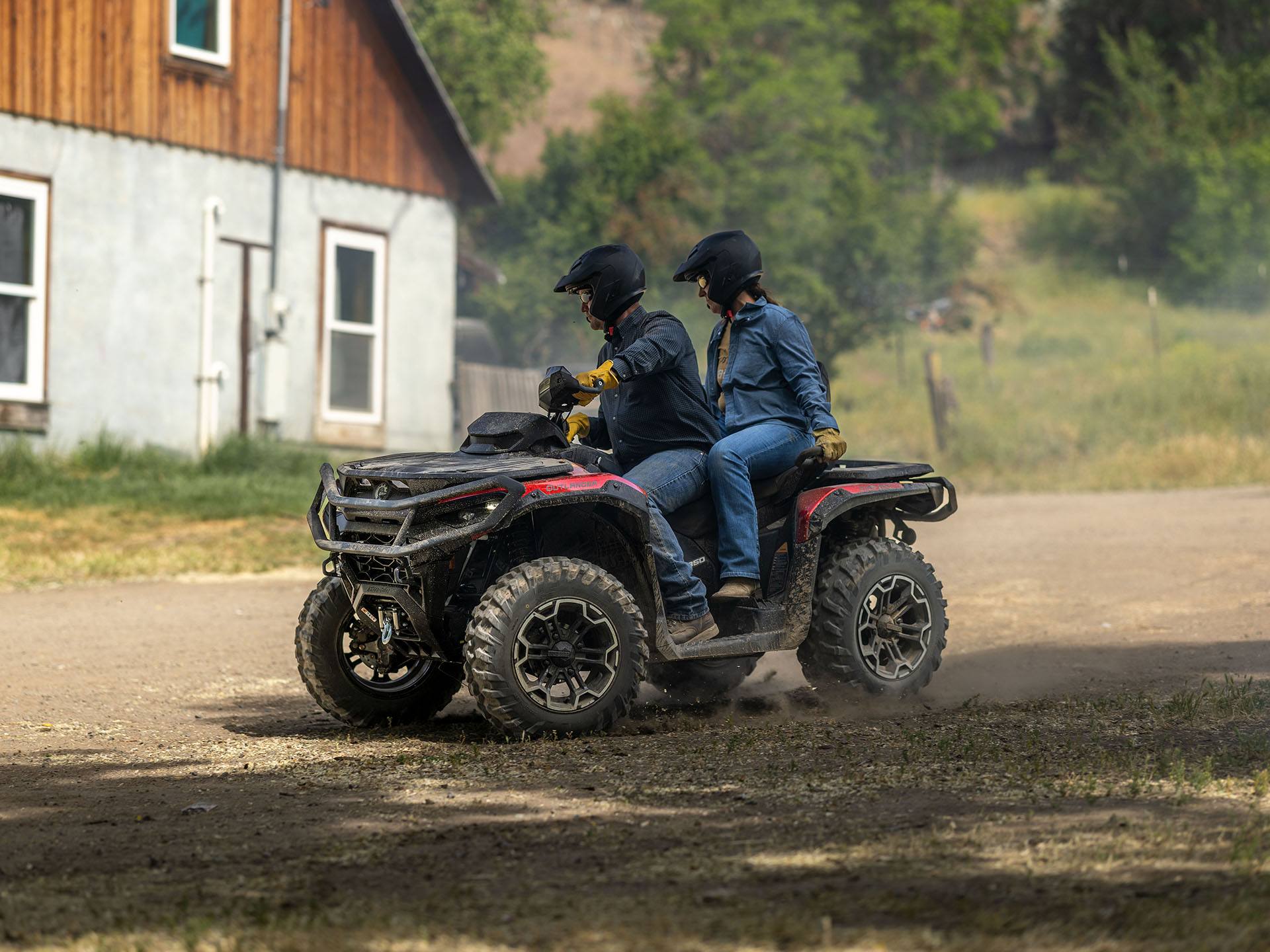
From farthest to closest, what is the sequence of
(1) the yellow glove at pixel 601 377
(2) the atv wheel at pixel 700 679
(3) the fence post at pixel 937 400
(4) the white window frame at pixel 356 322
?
1. (3) the fence post at pixel 937 400
2. (4) the white window frame at pixel 356 322
3. (2) the atv wheel at pixel 700 679
4. (1) the yellow glove at pixel 601 377

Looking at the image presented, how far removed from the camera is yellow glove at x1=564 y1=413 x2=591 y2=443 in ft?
23.7

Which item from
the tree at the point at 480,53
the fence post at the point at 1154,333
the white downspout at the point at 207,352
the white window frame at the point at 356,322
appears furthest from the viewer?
the fence post at the point at 1154,333

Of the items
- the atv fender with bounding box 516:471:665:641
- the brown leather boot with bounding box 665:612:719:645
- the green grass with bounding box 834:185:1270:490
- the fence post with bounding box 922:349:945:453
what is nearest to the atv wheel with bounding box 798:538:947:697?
the brown leather boot with bounding box 665:612:719:645

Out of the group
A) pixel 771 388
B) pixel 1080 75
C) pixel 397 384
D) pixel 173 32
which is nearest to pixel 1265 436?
pixel 397 384

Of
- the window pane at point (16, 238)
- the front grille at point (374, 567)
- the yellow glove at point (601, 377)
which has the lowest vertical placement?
the front grille at point (374, 567)

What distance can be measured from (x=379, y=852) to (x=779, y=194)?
130 ft

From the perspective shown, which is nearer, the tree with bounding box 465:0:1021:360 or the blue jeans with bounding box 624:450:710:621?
the blue jeans with bounding box 624:450:710:621

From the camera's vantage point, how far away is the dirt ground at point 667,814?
3.63m

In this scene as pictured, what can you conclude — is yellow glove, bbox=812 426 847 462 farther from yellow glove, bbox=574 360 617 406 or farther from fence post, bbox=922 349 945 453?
fence post, bbox=922 349 945 453

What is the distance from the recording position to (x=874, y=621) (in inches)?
292

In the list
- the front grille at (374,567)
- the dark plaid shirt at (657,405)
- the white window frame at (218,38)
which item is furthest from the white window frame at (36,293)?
the front grille at (374,567)

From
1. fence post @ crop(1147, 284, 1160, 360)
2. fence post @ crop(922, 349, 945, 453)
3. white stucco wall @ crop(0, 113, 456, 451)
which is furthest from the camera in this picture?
fence post @ crop(1147, 284, 1160, 360)

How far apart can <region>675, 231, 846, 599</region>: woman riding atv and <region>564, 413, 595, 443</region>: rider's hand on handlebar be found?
550 mm

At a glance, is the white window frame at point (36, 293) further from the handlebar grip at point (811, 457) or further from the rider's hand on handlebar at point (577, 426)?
the handlebar grip at point (811, 457)
